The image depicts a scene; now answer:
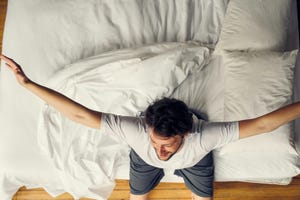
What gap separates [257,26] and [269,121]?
0.46 meters

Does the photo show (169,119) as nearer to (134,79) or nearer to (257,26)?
(134,79)

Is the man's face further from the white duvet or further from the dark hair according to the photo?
the white duvet

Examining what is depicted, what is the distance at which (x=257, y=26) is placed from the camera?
5.28 feet

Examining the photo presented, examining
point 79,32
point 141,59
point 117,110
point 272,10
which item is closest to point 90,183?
point 117,110

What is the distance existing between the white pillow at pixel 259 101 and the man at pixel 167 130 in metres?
0.13

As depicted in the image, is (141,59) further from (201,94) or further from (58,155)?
(58,155)

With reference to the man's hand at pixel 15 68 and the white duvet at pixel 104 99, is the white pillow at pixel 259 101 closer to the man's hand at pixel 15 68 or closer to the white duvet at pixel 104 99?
the white duvet at pixel 104 99

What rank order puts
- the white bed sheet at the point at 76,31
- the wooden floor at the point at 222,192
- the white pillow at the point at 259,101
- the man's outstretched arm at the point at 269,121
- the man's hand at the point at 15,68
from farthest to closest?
the wooden floor at the point at 222,192 → the white bed sheet at the point at 76,31 → the white pillow at the point at 259,101 → the man's outstretched arm at the point at 269,121 → the man's hand at the point at 15,68

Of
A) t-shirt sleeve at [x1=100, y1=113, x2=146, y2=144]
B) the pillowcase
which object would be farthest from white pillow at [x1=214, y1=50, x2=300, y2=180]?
t-shirt sleeve at [x1=100, y1=113, x2=146, y2=144]

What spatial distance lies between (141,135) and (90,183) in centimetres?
38

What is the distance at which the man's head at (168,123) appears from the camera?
1.22m

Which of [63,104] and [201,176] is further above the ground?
[63,104]

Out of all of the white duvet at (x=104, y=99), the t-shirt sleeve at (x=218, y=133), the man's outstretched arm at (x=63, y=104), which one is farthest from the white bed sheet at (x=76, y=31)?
the t-shirt sleeve at (x=218, y=133)

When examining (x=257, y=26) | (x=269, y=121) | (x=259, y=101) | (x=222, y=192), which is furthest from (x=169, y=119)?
(x=222, y=192)
